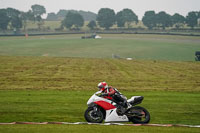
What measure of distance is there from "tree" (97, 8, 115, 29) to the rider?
437 ft

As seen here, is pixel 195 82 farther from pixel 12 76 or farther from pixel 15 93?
pixel 12 76

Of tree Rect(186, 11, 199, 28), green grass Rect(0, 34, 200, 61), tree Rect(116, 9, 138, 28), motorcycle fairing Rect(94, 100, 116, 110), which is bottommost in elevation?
green grass Rect(0, 34, 200, 61)

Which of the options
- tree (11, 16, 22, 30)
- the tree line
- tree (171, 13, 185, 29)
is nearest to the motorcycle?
the tree line

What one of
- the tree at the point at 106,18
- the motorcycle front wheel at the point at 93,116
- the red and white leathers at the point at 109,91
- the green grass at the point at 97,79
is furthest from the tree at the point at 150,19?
the motorcycle front wheel at the point at 93,116

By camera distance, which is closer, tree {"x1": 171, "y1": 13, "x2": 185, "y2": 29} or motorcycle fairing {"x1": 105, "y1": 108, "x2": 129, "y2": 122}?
motorcycle fairing {"x1": 105, "y1": 108, "x2": 129, "y2": 122}

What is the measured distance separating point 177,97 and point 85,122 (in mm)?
7309

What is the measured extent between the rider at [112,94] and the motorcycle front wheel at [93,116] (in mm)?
756

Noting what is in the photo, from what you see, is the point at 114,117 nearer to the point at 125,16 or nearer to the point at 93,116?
the point at 93,116

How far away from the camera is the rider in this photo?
11.7 metres

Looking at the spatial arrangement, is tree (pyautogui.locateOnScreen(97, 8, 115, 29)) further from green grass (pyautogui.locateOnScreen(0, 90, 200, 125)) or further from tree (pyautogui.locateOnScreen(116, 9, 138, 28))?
green grass (pyautogui.locateOnScreen(0, 90, 200, 125))

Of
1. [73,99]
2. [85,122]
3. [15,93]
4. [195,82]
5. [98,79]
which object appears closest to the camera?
[85,122]

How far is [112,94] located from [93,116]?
1247 mm

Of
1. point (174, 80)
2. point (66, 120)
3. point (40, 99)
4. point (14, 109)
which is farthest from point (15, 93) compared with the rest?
point (174, 80)

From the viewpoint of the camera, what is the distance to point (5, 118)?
12.8 metres
